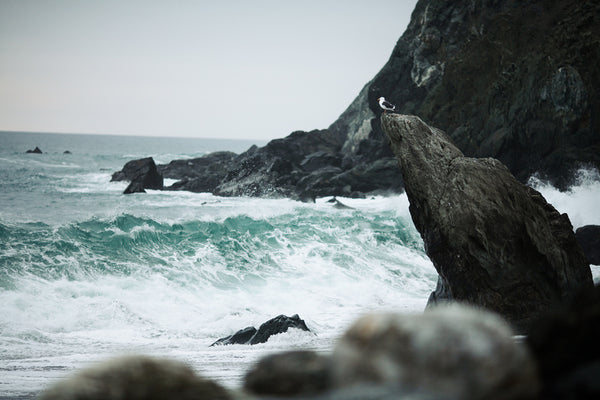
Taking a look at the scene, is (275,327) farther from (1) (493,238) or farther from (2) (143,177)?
(2) (143,177)

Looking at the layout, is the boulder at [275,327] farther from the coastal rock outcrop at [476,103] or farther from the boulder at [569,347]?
the coastal rock outcrop at [476,103]

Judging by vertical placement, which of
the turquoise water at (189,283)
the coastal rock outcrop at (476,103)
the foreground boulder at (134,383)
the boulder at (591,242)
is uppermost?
the coastal rock outcrop at (476,103)

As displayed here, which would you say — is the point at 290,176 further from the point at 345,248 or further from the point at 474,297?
the point at 474,297

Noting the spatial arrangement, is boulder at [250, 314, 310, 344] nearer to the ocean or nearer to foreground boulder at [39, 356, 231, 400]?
the ocean

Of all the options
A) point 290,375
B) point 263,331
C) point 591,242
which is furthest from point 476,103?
point 290,375

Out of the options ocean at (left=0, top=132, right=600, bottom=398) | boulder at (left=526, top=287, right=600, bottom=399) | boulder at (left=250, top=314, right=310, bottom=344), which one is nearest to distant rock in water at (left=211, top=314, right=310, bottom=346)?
boulder at (left=250, top=314, right=310, bottom=344)

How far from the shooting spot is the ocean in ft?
35.9

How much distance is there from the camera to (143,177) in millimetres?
44906

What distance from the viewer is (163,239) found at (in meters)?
21.1

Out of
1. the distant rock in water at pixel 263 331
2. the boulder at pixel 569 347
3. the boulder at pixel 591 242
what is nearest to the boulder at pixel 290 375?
the boulder at pixel 569 347

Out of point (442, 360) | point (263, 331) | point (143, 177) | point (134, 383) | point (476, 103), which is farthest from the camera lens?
point (143, 177)

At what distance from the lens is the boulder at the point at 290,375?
3.07 metres

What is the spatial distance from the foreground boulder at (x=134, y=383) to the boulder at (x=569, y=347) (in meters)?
1.90

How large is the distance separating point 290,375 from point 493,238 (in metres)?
Result: 8.59
